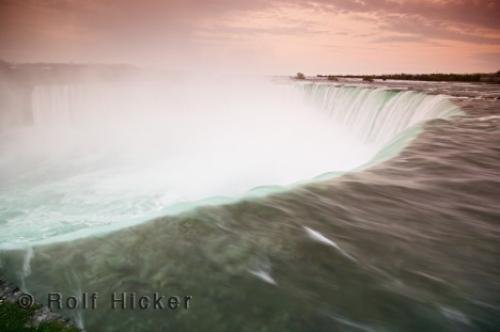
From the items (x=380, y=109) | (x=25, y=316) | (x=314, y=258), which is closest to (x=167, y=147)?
(x=380, y=109)

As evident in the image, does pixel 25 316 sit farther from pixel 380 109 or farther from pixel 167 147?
pixel 167 147

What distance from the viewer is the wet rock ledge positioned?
7.32 ft

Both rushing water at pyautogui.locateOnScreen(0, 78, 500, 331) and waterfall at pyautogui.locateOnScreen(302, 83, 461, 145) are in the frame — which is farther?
waterfall at pyautogui.locateOnScreen(302, 83, 461, 145)

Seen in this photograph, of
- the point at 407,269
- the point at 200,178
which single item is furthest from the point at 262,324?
the point at 200,178

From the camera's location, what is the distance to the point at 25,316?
7.72 feet

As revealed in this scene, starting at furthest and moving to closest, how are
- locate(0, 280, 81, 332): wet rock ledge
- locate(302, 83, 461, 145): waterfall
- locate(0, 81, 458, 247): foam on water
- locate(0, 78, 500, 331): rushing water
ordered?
locate(302, 83, 461, 145): waterfall < locate(0, 81, 458, 247): foam on water < locate(0, 78, 500, 331): rushing water < locate(0, 280, 81, 332): wet rock ledge

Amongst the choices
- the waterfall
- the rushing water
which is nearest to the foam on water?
the waterfall

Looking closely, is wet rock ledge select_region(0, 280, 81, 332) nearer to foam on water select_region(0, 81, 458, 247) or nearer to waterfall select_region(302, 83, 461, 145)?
foam on water select_region(0, 81, 458, 247)

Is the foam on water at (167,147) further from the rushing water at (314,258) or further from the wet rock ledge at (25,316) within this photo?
the wet rock ledge at (25,316)

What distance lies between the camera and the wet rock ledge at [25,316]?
7.32 feet

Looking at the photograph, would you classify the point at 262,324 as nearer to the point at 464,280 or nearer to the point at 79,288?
the point at 79,288

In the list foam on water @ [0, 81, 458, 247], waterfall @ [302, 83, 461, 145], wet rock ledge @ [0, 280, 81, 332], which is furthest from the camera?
waterfall @ [302, 83, 461, 145]

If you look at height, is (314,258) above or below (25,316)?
below

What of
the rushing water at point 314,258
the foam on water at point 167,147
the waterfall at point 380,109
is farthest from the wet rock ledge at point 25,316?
the waterfall at point 380,109
